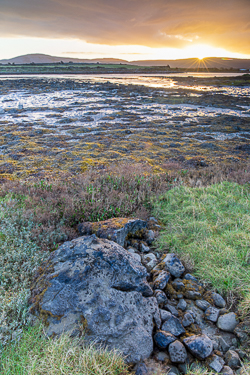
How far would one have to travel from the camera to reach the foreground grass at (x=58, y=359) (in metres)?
2.18

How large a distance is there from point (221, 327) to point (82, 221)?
3309 millimetres

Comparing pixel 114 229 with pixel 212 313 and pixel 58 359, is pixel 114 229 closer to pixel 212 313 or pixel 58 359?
pixel 212 313

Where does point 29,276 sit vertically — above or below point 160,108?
below

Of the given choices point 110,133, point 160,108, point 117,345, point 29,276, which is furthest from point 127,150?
point 160,108

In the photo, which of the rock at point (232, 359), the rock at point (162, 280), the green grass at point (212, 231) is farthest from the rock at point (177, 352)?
the green grass at point (212, 231)

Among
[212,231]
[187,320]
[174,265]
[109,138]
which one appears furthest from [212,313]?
[109,138]

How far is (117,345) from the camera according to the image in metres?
2.53

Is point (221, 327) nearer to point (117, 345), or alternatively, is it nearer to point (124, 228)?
point (117, 345)

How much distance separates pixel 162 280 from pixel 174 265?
1.55 ft

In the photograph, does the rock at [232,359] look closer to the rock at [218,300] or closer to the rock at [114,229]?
the rock at [218,300]

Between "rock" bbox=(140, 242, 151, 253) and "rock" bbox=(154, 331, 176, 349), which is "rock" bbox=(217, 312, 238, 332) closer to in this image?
"rock" bbox=(154, 331, 176, 349)

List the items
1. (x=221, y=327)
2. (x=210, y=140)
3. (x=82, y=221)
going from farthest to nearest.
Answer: (x=210, y=140)
(x=82, y=221)
(x=221, y=327)

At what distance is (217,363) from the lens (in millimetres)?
2479

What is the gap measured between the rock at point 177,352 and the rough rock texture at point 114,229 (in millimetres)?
1955
